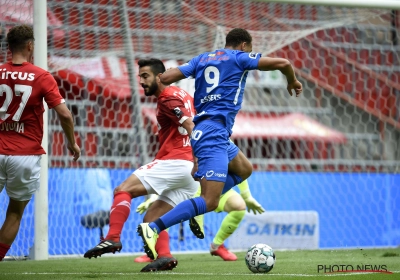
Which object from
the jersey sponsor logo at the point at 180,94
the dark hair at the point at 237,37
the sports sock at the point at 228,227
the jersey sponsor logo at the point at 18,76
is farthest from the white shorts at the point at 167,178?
the sports sock at the point at 228,227

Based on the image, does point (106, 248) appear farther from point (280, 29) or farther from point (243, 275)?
point (280, 29)

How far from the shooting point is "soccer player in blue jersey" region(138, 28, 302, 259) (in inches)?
230

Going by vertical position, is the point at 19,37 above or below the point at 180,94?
above

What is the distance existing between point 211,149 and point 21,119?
1.53 m

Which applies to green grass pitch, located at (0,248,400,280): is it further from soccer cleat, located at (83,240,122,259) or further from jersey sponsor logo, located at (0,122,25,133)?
jersey sponsor logo, located at (0,122,25,133)

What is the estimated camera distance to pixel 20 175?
5.95m

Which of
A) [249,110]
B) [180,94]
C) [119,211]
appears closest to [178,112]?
[180,94]

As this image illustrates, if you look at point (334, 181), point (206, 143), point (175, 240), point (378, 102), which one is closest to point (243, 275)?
point (206, 143)

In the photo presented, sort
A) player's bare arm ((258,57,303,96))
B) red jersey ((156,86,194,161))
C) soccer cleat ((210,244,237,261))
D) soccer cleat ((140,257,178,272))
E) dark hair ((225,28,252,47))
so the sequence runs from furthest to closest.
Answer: soccer cleat ((210,244,237,261)) → red jersey ((156,86,194,161)) → soccer cleat ((140,257,178,272)) → dark hair ((225,28,252,47)) → player's bare arm ((258,57,303,96))

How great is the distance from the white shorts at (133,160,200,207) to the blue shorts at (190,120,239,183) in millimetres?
704

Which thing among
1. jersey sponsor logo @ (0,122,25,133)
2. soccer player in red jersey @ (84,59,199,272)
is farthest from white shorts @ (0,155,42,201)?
soccer player in red jersey @ (84,59,199,272)

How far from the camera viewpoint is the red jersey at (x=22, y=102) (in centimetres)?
591

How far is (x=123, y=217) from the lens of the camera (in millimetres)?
6426
